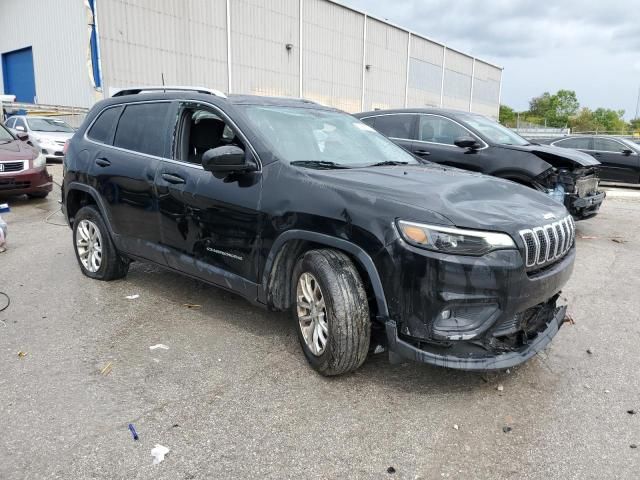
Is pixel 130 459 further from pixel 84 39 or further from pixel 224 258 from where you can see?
pixel 84 39

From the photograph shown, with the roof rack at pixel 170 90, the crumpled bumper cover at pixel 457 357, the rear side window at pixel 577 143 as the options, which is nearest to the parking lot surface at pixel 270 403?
the crumpled bumper cover at pixel 457 357

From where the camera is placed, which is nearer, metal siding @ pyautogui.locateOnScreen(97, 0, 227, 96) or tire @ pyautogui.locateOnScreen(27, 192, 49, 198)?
tire @ pyautogui.locateOnScreen(27, 192, 49, 198)

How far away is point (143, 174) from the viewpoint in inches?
171

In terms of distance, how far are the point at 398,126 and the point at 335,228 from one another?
5.44 meters

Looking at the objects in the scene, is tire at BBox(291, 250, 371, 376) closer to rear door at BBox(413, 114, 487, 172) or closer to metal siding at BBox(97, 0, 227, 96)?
rear door at BBox(413, 114, 487, 172)

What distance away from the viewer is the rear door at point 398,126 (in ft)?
26.2

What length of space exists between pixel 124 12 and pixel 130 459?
2337 centimetres

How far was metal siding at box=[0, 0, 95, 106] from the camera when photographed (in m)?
23.0

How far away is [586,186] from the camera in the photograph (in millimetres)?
7383

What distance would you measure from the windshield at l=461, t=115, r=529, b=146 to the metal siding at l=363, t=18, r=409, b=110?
94.5 feet

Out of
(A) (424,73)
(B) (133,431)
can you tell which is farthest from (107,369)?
(A) (424,73)

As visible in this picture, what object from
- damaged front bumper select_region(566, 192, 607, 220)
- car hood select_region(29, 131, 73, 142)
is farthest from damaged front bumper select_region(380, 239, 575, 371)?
car hood select_region(29, 131, 73, 142)

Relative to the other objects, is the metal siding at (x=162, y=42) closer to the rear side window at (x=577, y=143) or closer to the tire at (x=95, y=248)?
the rear side window at (x=577, y=143)

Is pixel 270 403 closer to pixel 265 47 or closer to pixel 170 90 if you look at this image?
pixel 170 90
